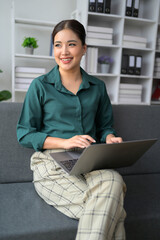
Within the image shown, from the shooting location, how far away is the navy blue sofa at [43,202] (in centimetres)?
104

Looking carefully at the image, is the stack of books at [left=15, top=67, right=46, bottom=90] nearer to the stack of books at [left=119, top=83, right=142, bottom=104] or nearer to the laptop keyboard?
the stack of books at [left=119, top=83, right=142, bottom=104]

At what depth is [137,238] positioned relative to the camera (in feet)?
3.87

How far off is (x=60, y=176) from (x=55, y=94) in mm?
405

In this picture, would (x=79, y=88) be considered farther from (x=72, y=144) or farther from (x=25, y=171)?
(x=25, y=171)

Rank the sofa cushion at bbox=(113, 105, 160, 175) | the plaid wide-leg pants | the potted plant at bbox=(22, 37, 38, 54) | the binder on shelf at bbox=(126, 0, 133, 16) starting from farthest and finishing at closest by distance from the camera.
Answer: the binder on shelf at bbox=(126, 0, 133, 16), the potted plant at bbox=(22, 37, 38, 54), the sofa cushion at bbox=(113, 105, 160, 175), the plaid wide-leg pants

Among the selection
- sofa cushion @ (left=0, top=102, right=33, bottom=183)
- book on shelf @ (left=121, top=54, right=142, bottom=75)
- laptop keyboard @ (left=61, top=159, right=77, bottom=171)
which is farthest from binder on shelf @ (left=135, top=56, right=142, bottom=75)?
laptop keyboard @ (left=61, top=159, right=77, bottom=171)

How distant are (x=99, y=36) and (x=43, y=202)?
7.82 feet

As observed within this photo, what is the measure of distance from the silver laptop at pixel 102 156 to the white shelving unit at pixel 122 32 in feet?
7.00

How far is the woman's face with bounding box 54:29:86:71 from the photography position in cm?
130

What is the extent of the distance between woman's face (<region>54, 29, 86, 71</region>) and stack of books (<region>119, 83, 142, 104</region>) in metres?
Result: 2.06

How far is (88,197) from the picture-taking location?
3.34 feet

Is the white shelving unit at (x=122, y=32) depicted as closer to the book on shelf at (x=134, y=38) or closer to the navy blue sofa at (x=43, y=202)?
the book on shelf at (x=134, y=38)

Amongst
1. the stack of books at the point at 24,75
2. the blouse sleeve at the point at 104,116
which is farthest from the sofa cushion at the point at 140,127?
the stack of books at the point at 24,75

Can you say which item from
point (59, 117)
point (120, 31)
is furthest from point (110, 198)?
point (120, 31)
